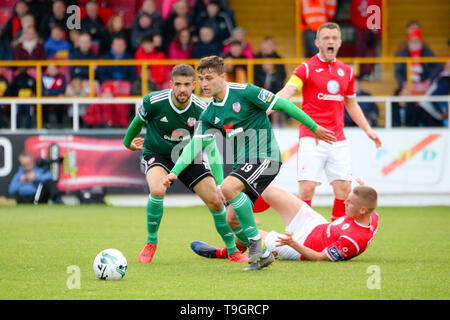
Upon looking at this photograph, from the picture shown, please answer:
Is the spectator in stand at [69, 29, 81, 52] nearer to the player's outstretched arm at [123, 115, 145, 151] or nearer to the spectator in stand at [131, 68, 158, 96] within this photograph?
the spectator in stand at [131, 68, 158, 96]

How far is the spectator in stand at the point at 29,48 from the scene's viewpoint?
15086mm

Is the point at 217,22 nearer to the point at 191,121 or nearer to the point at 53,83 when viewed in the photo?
the point at 53,83

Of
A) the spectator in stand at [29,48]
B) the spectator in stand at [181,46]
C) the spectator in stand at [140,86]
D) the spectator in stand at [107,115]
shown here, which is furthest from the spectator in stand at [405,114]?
the spectator in stand at [29,48]

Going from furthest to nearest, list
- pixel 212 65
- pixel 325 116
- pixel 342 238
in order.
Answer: pixel 325 116 < pixel 342 238 < pixel 212 65

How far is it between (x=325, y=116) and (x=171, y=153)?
1895 millimetres

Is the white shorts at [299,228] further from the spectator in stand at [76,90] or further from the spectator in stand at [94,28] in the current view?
the spectator in stand at [94,28]

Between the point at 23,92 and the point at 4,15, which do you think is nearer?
the point at 23,92

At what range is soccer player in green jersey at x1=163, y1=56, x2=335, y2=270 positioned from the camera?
6656mm

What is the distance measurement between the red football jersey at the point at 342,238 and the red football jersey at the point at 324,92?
67.2 inches

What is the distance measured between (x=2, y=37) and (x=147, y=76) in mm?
3351

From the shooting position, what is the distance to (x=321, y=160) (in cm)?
856

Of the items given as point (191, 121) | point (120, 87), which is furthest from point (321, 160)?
point (120, 87)

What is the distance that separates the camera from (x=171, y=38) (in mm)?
15953

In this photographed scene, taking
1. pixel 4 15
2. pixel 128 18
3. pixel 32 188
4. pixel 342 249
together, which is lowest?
pixel 32 188
